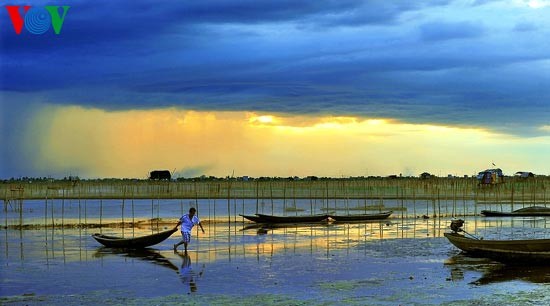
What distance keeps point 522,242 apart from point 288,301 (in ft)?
21.5

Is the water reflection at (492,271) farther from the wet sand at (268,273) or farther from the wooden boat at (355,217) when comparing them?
the wooden boat at (355,217)

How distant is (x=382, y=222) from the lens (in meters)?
29.8

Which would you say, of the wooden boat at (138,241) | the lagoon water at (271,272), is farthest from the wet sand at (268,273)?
the wooden boat at (138,241)

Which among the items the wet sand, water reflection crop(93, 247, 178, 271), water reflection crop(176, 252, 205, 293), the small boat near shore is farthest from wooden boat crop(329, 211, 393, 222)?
the small boat near shore

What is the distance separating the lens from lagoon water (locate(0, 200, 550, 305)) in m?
12.1

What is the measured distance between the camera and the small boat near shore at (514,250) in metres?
14.9

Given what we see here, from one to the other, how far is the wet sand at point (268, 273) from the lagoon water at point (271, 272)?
2 cm

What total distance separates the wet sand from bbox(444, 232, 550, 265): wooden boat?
271mm

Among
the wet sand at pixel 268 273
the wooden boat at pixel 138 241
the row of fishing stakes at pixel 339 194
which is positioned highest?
the row of fishing stakes at pixel 339 194

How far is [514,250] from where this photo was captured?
51.1 ft

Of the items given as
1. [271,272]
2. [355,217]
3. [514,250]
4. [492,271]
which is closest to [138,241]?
[271,272]

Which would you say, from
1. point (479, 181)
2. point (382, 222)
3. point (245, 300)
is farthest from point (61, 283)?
point (479, 181)

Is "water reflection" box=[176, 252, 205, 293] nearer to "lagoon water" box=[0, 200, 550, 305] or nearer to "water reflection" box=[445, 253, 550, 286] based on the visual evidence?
"lagoon water" box=[0, 200, 550, 305]

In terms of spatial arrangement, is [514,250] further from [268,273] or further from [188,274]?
[188,274]
